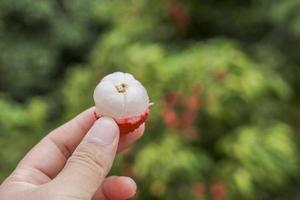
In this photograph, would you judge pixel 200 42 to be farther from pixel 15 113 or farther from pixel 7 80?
pixel 7 80

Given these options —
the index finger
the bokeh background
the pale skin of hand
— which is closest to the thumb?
the pale skin of hand

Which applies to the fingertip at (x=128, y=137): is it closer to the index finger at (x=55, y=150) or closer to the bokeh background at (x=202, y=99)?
the index finger at (x=55, y=150)

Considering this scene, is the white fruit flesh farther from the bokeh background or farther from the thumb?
the bokeh background

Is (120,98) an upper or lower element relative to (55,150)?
upper

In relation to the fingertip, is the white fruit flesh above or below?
above

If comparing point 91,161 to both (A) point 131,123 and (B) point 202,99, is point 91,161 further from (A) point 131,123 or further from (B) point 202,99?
(B) point 202,99

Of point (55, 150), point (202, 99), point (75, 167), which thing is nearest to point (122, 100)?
point (75, 167)

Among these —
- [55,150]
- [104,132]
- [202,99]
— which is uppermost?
[104,132]
